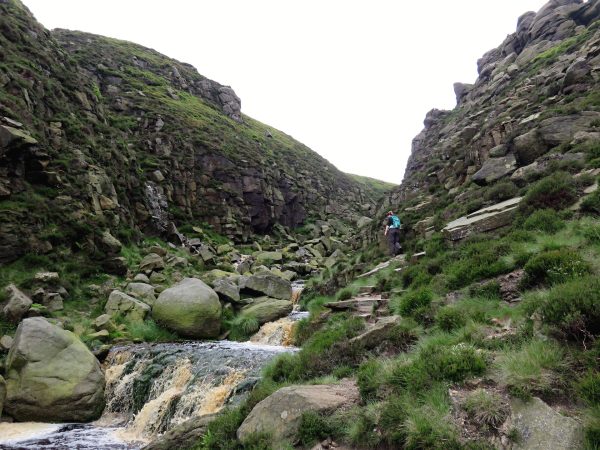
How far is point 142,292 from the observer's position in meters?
22.0

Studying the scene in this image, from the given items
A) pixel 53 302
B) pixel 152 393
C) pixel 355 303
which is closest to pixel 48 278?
pixel 53 302

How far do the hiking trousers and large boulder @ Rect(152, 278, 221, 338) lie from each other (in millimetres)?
10869

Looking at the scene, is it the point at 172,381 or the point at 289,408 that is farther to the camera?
the point at 172,381

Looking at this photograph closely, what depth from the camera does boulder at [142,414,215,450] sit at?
788cm

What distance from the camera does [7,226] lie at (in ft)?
64.7

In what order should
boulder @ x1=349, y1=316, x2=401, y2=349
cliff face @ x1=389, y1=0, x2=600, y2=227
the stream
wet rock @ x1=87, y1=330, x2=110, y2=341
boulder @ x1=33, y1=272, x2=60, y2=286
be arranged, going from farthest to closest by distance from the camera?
1. boulder @ x1=33, y1=272, x2=60, y2=286
2. wet rock @ x1=87, y1=330, x2=110, y2=341
3. cliff face @ x1=389, y1=0, x2=600, y2=227
4. the stream
5. boulder @ x1=349, y1=316, x2=401, y2=349

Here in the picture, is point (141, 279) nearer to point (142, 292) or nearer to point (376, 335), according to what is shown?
point (142, 292)

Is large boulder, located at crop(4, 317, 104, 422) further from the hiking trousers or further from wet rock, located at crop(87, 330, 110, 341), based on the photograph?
the hiking trousers

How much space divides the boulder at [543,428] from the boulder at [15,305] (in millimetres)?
19534

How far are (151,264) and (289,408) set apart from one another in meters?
22.5

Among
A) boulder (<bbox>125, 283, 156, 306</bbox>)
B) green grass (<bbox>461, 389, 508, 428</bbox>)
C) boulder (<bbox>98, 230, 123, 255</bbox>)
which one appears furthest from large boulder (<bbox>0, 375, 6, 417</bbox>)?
green grass (<bbox>461, 389, 508, 428</bbox>)

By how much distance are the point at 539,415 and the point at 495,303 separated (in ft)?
13.0

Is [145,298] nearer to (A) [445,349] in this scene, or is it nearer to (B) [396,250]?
(B) [396,250]

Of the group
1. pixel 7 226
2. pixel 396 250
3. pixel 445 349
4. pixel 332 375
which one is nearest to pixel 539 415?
pixel 445 349
